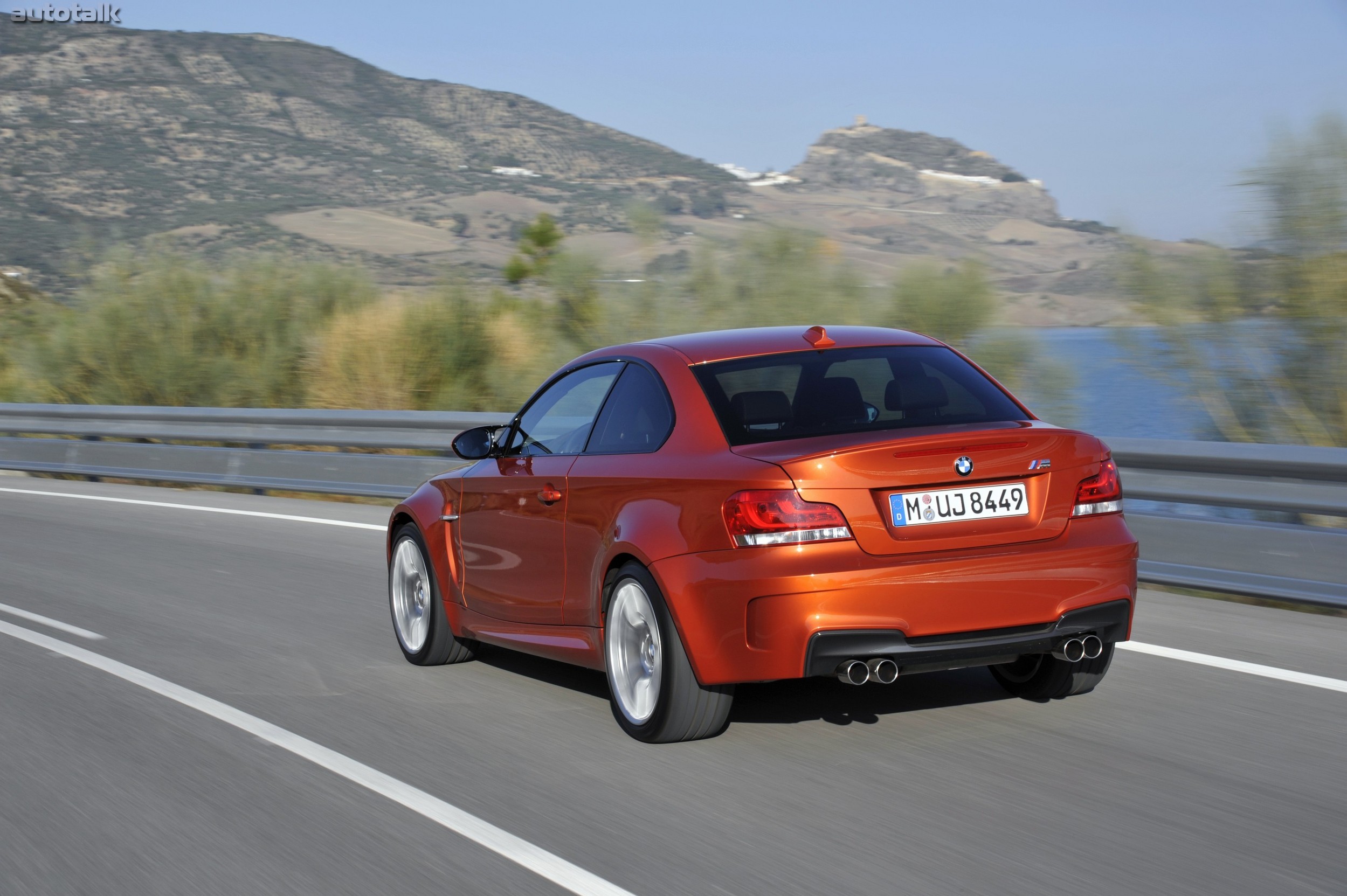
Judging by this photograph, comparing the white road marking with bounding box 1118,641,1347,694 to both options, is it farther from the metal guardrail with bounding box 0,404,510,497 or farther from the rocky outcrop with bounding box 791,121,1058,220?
the rocky outcrop with bounding box 791,121,1058,220

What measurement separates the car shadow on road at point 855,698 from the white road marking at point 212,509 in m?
5.67

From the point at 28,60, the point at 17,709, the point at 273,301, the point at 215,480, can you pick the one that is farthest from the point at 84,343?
the point at 28,60

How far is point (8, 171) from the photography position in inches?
3893

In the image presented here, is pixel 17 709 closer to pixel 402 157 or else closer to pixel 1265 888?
pixel 1265 888

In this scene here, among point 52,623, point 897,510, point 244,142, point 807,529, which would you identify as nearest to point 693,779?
point 807,529

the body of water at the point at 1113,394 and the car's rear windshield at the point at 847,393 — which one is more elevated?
the car's rear windshield at the point at 847,393

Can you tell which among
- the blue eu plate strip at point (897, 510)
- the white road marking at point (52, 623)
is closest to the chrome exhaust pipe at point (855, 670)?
the blue eu plate strip at point (897, 510)

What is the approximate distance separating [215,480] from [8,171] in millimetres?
93025

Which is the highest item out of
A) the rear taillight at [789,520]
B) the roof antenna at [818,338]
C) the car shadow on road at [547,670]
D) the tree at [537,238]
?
the tree at [537,238]

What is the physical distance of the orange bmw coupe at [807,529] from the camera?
4.86 meters

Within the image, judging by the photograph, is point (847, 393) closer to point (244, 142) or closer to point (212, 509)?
point (212, 509)

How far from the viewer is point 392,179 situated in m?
108

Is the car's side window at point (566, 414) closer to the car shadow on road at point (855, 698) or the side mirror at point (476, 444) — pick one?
the side mirror at point (476, 444)

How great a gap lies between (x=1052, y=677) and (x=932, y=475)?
53.6 inches
